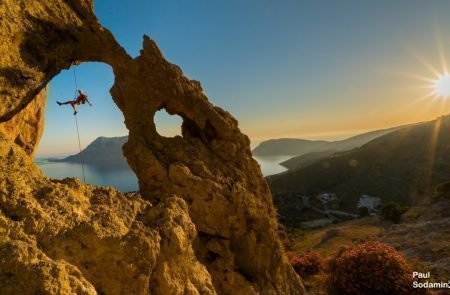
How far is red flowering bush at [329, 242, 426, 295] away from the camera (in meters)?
15.9

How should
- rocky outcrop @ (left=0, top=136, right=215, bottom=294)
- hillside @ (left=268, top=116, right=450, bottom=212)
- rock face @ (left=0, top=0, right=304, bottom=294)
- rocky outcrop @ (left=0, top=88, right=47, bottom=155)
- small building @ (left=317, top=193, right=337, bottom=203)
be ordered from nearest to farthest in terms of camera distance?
rocky outcrop @ (left=0, top=136, right=215, bottom=294)
rock face @ (left=0, top=0, right=304, bottom=294)
rocky outcrop @ (left=0, top=88, right=47, bottom=155)
hillside @ (left=268, top=116, right=450, bottom=212)
small building @ (left=317, top=193, right=337, bottom=203)

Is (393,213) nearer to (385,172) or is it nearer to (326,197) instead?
(326,197)

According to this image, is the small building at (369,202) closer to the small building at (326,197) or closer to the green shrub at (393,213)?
the small building at (326,197)

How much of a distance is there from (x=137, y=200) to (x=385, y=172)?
368ft

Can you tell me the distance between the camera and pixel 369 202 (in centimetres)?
8500

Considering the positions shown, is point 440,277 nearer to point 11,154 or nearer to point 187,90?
point 187,90

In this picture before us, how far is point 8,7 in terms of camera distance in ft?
29.7

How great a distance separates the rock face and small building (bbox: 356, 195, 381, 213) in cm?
7319

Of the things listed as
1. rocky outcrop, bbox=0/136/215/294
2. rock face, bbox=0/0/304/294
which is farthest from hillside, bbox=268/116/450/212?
rocky outcrop, bbox=0/136/215/294

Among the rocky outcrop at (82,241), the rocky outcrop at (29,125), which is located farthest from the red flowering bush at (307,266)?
the rocky outcrop at (29,125)

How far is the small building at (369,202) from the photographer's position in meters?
79.9

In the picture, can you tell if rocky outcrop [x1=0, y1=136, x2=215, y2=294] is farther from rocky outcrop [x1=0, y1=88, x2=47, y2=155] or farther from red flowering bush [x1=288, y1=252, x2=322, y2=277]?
red flowering bush [x1=288, y1=252, x2=322, y2=277]

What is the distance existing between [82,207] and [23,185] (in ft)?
4.17

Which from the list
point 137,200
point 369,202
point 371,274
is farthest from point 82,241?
point 369,202
